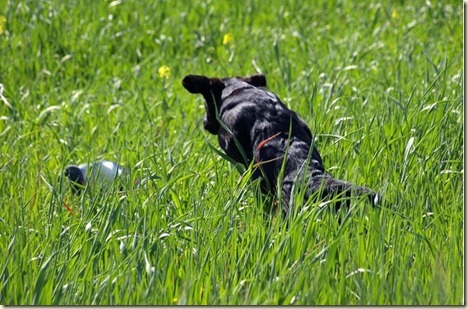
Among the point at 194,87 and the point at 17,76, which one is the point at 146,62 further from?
the point at 194,87

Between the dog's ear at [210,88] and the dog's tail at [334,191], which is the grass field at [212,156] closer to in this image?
the dog's tail at [334,191]

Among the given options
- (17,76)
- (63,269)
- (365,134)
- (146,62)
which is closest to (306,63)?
(146,62)

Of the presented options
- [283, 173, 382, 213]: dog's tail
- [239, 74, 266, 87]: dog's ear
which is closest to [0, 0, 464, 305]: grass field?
[283, 173, 382, 213]: dog's tail

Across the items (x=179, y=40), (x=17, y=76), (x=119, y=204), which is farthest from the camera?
(x=179, y=40)

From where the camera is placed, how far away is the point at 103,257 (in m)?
3.63

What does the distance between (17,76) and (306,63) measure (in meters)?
2.04

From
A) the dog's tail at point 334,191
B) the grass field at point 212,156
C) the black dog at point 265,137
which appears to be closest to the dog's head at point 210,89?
the black dog at point 265,137

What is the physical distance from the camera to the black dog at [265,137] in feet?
13.2

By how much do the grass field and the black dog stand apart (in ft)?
0.35

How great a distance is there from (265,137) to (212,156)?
1.47ft

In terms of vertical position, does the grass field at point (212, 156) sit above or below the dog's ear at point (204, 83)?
below

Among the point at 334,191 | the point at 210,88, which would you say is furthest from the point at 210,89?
the point at 334,191

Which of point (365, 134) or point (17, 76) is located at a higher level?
point (365, 134)

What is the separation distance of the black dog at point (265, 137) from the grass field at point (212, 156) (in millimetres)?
107
